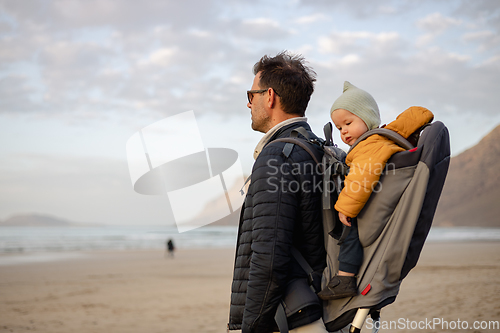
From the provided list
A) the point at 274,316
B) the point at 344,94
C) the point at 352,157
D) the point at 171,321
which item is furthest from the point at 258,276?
the point at 171,321

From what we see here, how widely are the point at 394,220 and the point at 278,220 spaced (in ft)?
1.58

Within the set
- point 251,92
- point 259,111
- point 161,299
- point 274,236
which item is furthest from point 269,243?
point 161,299

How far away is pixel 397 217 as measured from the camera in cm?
162

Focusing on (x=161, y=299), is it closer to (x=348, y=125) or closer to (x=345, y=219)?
(x=348, y=125)

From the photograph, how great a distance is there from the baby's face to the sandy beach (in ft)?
19.0

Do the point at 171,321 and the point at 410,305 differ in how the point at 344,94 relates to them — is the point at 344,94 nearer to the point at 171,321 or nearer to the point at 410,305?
the point at 171,321

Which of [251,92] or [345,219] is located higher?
[251,92]

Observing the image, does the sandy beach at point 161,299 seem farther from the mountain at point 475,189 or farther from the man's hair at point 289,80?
the mountain at point 475,189

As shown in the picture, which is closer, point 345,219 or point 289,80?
point 345,219

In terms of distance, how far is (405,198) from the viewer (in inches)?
63.6

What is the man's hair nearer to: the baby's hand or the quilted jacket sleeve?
the quilted jacket sleeve

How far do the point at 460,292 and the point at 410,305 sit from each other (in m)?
2.19

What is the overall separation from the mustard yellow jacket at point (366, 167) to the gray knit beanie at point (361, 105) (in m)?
0.18

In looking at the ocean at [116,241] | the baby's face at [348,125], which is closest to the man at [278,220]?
the baby's face at [348,125]
